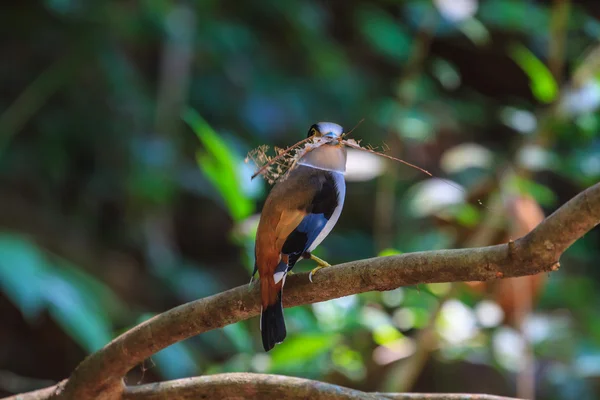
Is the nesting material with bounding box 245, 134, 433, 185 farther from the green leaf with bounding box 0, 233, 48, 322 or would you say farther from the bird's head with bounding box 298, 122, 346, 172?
the green leaf with bounding box 0, 233, 48, 322

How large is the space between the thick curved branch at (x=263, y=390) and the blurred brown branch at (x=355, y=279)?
0.24ft

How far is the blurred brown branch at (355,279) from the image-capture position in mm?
861

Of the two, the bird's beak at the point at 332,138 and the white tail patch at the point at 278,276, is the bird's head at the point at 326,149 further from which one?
the white tail patch at the point at 278,276

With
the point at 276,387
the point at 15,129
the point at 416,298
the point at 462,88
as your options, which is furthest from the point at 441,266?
the point at 462,88

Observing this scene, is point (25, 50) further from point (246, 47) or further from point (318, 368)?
point (318, 368)

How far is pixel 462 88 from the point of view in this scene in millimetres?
4762

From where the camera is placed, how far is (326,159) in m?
1.21

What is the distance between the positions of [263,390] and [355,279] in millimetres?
269

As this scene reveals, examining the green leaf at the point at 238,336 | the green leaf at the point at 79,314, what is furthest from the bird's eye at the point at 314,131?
the green leaf at the point at 79,314

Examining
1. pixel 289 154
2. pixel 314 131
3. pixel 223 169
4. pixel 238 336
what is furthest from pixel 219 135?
pixel 314 131

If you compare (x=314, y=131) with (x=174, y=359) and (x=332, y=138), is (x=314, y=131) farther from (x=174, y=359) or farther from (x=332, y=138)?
(x=174, y=359)

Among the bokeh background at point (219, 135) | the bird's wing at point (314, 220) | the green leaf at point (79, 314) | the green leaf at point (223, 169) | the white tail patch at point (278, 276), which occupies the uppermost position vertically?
the bokeh background at point (219, 135)

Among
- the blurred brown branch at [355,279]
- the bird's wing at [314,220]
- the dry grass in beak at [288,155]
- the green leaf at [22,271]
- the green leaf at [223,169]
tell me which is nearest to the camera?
the blurred brown branch at [355,279]

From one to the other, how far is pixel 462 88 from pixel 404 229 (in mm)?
1453
